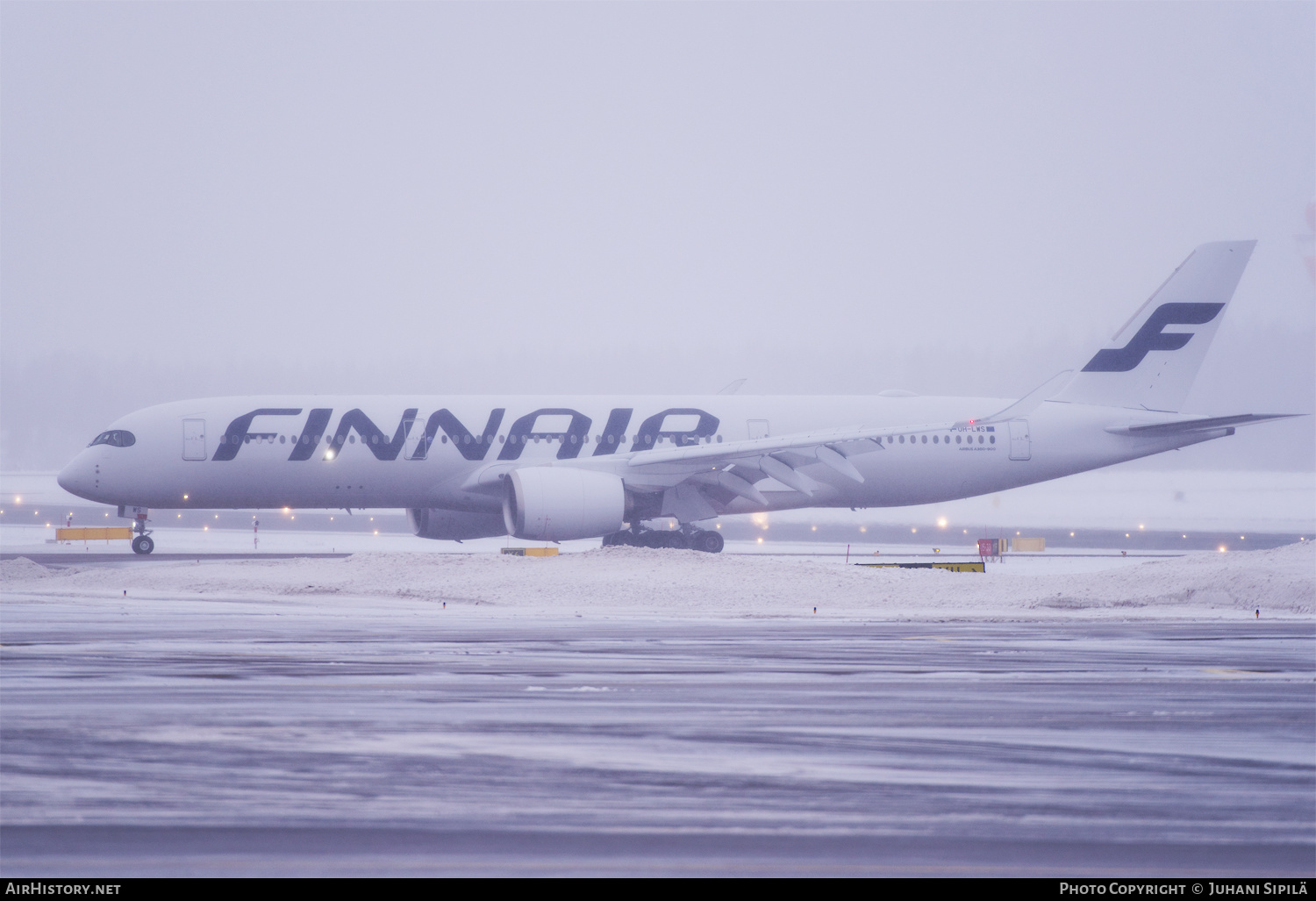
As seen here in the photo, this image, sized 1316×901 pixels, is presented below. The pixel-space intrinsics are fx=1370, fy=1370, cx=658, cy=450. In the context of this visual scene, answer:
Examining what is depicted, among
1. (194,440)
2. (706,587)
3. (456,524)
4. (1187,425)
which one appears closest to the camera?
(706,587)

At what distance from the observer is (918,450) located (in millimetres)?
34500

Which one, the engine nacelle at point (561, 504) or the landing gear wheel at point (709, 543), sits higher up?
the engine nacelle at point (561, 504)

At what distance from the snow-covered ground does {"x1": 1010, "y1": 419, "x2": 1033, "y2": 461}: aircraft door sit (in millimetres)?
10084

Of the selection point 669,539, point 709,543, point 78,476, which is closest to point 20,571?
point 78,476

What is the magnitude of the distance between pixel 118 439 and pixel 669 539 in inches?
514

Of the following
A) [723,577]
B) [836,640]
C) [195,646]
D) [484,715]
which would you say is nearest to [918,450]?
[723,577]

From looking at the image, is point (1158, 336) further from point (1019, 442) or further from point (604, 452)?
point (604, 452)

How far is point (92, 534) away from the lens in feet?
134

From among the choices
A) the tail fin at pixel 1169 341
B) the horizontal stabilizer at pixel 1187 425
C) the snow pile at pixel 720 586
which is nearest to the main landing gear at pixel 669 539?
the snow pile at pixel 720 586

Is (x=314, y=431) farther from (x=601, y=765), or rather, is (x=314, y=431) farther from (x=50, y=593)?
(x=601, y=765)

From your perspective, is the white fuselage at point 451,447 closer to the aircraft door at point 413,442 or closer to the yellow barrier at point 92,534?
the aircraft door at point 413,442

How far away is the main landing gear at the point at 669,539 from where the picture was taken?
3189 centimetres

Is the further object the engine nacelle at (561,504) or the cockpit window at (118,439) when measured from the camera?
the cockpit window at (118,439)

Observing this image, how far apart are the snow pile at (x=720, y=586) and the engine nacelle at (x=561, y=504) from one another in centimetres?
404
